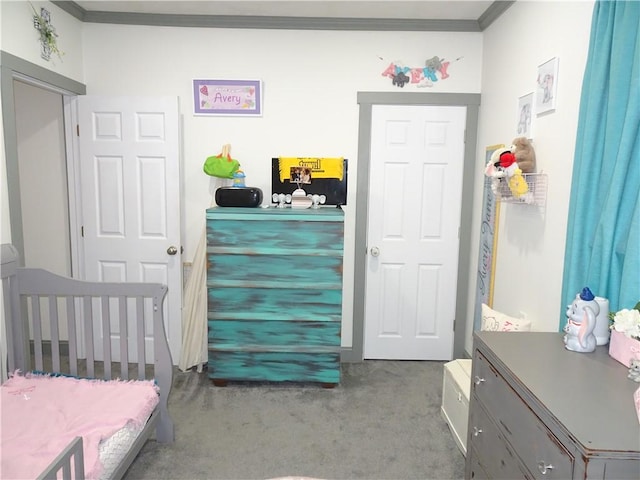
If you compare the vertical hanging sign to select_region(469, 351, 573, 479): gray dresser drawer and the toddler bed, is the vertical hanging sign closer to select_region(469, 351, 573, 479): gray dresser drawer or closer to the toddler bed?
select_region(469, 351, 573, 479): gray dresser drawer

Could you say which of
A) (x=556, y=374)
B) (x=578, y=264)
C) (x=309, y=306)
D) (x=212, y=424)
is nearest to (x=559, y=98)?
(x=578, y=264)

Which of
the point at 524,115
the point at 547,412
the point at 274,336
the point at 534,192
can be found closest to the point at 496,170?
the point at 534,192

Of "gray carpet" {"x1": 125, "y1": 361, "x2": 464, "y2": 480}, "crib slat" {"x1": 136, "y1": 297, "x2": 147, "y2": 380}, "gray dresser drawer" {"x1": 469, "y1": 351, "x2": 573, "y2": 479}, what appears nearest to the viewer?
"gray dresser drawer" {"x1": 469, "y1": 351, "x2": 573, "y2": 479}

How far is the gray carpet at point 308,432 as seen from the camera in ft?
6.86

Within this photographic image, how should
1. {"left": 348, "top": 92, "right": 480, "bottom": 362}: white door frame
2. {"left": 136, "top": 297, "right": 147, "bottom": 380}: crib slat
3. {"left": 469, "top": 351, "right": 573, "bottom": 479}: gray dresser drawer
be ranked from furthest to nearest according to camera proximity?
{"left": 348, "top": 92, "right": 480, "bottom": 362}: white door frame < {"left": 136, "top": 297, "right": 147, "bottom": 380}: crib slat < {"left": 469, "top": 351, "right": 573, "bottom": 479}: gray dresser drawer

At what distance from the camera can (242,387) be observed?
290cm

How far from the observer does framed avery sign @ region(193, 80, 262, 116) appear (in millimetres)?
3100

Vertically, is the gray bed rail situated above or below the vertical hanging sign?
below

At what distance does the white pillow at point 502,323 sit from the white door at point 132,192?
83.4 inches

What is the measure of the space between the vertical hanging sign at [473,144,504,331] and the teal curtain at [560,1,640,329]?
101 cm

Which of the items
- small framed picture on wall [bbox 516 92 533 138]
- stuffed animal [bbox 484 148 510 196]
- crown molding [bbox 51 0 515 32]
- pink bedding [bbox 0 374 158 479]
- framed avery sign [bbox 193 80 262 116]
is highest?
crown molding [bbox 51 0 515 32]

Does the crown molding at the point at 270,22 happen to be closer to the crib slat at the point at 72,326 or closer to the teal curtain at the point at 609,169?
the teal curtain at the point at 609,169

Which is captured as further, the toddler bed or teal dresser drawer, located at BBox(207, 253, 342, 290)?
teal dresser drawer, located at BBox(207, 253, 342, 290)

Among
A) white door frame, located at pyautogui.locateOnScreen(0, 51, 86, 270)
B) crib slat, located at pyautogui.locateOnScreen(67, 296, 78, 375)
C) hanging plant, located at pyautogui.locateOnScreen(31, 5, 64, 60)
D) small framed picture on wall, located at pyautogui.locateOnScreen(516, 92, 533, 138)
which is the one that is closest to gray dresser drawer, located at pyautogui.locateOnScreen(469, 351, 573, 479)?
small framed picture on wall, located at pyautogui.locateOnScreen(516, 92, 533, 138)
